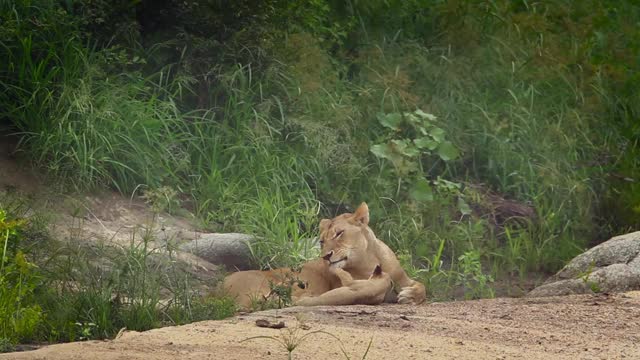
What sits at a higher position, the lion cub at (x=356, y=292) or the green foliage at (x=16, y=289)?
the green foliage at (x=16, y=289)

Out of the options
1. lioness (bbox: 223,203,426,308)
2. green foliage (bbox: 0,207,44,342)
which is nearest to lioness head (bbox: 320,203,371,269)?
lioness (bbox: 223,203,426,308)

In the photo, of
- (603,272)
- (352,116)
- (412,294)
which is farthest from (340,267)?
(352,116)

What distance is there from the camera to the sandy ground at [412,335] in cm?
650

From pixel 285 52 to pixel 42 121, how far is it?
262cm

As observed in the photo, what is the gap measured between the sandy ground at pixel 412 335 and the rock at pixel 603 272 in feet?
2.38

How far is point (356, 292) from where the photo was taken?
8836 millimetres

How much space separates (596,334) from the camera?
25.5 ft

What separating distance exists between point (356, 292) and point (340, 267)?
0.96ft

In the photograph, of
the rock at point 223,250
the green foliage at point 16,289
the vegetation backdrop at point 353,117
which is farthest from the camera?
the vegetation backdrop at point 353,117

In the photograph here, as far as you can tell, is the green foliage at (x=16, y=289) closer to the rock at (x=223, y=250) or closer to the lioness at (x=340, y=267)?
the lioness at (x=340, y=267)

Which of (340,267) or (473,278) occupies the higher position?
(340,267)

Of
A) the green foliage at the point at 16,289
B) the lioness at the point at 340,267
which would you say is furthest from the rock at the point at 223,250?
the green foliage at the point at 16,289

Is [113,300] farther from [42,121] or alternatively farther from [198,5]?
[198,5]

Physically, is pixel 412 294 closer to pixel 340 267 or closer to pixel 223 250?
pixel 340 267
